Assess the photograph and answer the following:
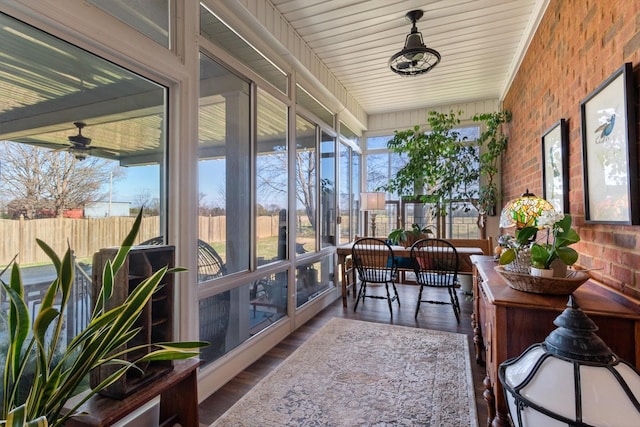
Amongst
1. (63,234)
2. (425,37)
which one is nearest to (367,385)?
(63,234)

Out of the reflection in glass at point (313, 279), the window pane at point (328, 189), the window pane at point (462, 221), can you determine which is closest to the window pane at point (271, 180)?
the reflection in glass at point (313, 279)

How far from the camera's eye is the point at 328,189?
4344mm

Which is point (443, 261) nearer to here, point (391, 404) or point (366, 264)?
point (366, 264)

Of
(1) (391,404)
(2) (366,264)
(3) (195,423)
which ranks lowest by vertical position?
(1) (391,404)

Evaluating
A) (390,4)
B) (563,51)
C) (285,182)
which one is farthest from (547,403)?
(390,4)

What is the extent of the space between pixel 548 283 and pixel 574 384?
75 centimetres

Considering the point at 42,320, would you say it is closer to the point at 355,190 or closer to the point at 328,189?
the point at 328,189

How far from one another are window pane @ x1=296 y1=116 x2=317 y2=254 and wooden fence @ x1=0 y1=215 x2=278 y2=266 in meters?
1.86

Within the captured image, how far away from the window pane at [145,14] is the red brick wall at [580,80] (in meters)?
2.32

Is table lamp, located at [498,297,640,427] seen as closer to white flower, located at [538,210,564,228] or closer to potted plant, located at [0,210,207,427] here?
white flower, located at [538,210,564,228]

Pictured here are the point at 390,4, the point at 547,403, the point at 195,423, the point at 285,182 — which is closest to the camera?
the point at 547,403

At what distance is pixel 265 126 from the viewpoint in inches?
115

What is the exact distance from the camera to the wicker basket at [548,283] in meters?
1.46

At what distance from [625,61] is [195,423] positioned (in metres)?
2.52
